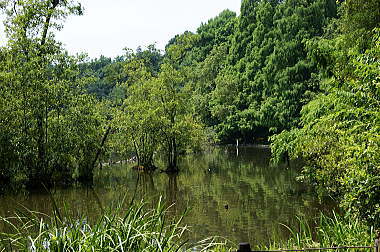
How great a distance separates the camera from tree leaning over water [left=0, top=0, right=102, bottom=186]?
700 inches

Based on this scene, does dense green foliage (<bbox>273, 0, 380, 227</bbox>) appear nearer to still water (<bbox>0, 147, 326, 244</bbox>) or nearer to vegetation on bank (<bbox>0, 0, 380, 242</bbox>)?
vegetation on bank (<bbox>0, 0, 380, 242</bbox>)

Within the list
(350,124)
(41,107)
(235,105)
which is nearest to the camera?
(350,124)

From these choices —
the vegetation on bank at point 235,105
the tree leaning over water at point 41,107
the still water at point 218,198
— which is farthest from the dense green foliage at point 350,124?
the tree leaning over water at point 41,107

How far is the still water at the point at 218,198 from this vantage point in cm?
1023

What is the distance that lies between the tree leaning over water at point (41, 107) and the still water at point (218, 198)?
1.63 m

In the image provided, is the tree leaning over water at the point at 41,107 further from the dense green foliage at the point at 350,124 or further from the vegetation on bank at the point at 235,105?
the dense green foliage at the point at 350,124

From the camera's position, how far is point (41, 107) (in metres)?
18.5

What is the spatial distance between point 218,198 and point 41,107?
30.3ft

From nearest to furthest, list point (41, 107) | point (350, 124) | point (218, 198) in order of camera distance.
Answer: point (350, 124) < point (218, 198) < point (41, 107)

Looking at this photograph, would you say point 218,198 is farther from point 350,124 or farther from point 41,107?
point 41,107

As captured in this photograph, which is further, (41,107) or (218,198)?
(41,107)

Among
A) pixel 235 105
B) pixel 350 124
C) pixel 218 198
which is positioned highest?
pixel 235 105

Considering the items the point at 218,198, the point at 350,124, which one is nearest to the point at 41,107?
the point at 218,198

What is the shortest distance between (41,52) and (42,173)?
18.6 ft
